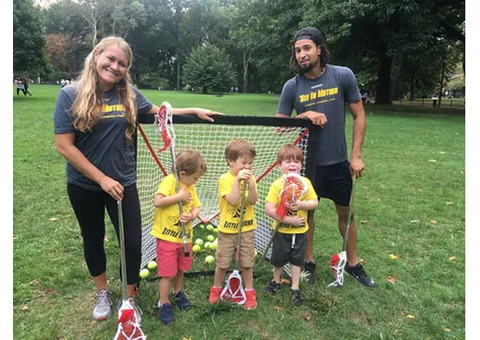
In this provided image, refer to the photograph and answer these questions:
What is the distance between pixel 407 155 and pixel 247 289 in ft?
24.4

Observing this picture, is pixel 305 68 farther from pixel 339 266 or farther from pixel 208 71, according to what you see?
pixel 208 71

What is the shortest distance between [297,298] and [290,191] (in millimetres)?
950

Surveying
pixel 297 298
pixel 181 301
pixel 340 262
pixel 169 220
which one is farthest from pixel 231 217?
pixel 340 262

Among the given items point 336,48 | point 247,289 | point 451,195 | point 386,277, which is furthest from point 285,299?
point 336,48

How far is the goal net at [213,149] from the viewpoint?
3221 mm

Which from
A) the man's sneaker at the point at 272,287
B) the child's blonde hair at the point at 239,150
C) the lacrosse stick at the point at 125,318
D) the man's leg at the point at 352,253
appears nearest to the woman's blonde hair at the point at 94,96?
the lacrosse stick at the point at 125,318

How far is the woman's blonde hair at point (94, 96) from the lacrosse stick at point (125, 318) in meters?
0.57

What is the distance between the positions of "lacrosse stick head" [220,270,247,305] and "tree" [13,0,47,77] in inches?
902

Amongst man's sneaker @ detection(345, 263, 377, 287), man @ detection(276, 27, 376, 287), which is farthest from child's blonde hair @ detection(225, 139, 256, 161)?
man's sneaker @ detection(345, 263, 377, 287)

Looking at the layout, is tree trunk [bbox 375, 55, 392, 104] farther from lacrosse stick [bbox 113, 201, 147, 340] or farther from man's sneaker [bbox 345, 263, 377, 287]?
lacrosse stick [bbox 113, 201, 147, 340]

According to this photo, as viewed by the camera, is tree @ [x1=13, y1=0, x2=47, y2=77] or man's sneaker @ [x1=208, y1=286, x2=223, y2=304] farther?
tree @ [x1=13, y1=0, x2=47, y2=77]

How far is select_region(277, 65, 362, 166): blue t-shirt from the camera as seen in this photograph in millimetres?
3312

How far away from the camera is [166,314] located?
9.95 feet

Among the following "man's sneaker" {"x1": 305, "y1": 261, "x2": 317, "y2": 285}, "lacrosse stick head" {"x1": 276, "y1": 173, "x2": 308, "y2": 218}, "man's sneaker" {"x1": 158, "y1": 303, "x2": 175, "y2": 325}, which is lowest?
"man's sneaker" {"x1": 158, "y1": 303, "x2": 175, "y2": 325}
